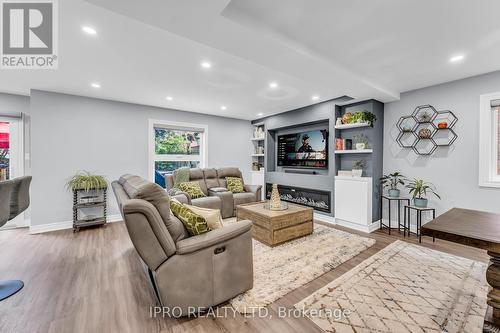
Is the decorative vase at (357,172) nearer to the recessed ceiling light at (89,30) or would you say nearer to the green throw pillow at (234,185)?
the green throw pillow at (234,185)

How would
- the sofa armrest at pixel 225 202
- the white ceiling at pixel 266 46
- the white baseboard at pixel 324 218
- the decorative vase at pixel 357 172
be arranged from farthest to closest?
the sofa armrest at pixel 225 202
the white baseboard at pixel 324 218
the decorative vase at pixel 357 172
the white ceiling at pixel 266 46

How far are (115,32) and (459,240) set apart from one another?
3292 millimetres

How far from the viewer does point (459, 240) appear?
1.40 metres

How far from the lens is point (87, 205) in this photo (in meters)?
3.80

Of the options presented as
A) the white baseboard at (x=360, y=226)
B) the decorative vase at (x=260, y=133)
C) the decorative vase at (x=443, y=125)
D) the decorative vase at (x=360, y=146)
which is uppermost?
the decorative vase at (x=260, y=133)

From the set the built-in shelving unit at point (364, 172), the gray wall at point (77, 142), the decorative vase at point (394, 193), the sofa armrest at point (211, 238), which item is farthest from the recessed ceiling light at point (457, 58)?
the gray wall at point (77, 142)

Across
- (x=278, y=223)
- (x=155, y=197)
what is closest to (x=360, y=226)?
(x=278, y=223)

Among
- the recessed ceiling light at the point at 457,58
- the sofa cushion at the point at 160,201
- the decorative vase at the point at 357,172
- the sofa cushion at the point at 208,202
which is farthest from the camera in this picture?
the sofa cushion at the point at 208,202

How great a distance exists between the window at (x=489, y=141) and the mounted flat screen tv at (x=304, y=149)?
2.26 metres

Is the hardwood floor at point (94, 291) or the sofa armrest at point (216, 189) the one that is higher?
the sofa armrest at point (216, 189)

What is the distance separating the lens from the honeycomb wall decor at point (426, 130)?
3.31 m

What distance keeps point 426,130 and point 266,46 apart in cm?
314

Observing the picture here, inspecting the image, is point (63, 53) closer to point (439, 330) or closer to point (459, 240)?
point (459, 240)

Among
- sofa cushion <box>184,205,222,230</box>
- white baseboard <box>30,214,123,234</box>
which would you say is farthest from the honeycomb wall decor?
white baseboard <box>30,214,123,234</box>
